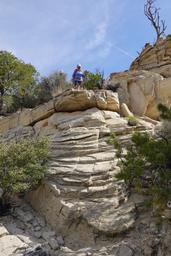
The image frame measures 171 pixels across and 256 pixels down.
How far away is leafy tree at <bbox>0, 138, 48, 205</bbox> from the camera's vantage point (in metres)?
12.4

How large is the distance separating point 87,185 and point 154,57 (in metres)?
12.1

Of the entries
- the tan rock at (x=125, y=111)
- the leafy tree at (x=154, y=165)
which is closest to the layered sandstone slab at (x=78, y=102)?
the tan rock at (x=125, y=111)

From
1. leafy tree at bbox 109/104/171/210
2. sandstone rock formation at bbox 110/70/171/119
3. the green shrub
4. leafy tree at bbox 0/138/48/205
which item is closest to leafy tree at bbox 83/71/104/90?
sandstone rock formation at bbox 110/70/171/119

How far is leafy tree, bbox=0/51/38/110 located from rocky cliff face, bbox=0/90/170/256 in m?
4.63

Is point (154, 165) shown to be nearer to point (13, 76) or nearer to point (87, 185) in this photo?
point (87, 185)

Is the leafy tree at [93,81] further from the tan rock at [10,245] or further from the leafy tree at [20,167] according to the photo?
the tan rock at [10,245]

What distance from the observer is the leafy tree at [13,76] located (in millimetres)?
21547

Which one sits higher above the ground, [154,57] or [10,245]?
[154,57]

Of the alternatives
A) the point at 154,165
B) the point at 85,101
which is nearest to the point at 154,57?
the point at 85,101

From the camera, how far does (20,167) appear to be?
509 inches

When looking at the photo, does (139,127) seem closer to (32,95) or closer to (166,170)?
(166,170)

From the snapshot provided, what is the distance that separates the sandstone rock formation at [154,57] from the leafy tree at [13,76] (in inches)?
227

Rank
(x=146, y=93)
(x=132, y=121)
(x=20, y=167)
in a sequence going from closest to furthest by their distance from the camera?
(x=20, y=167)
(x=132, y=121)
(x=146, y=93)

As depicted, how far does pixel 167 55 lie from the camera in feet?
73.6
